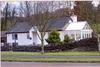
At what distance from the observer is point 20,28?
56500 mm

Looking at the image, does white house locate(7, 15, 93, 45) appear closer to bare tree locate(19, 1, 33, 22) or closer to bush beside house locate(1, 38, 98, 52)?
bush beside house locate(1, 38, 98, 52)

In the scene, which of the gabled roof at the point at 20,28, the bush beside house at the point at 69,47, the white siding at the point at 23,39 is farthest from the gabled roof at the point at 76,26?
the bush beside house at the point at 69,47

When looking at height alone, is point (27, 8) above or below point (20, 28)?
above

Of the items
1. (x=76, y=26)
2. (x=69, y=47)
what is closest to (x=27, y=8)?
(x=69, y=47)

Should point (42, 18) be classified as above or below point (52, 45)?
above

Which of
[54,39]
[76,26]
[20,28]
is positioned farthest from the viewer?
[20,28]

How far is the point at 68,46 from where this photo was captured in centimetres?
3866

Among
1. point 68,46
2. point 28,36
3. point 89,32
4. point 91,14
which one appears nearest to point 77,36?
point 89,32

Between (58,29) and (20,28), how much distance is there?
8062 mm

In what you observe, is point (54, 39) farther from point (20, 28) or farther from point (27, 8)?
point (20, 28)

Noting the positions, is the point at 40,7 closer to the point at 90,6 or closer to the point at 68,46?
the point at 90,6

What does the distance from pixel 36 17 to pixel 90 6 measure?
18.5 feet

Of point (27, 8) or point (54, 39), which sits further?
point (54, 39)

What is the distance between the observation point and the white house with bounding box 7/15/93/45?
168ft
